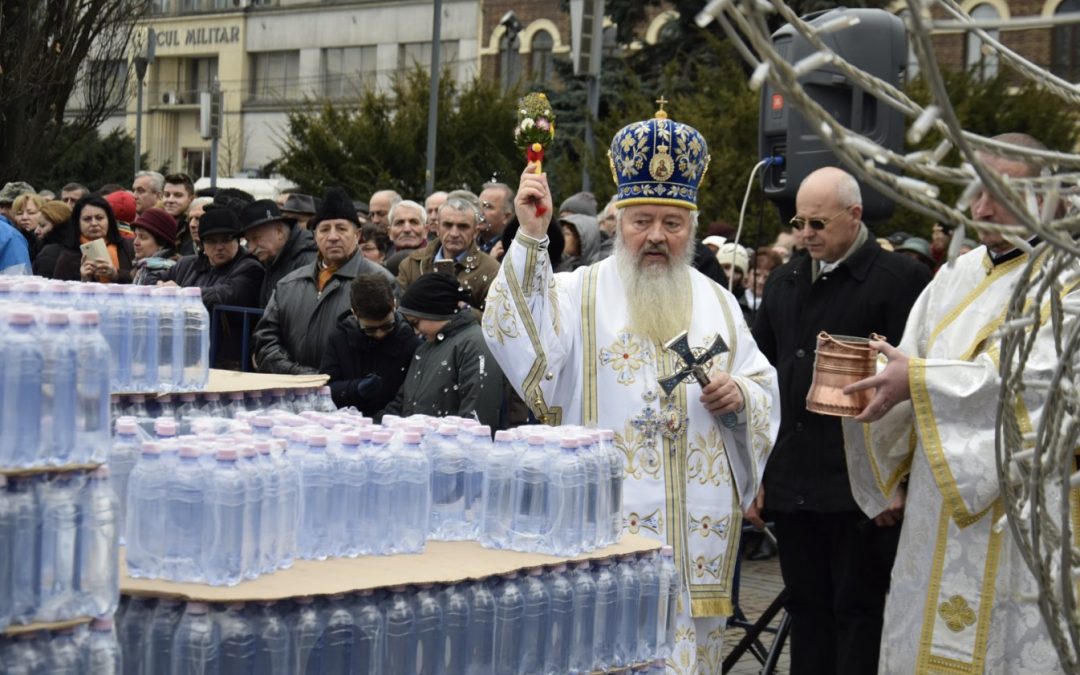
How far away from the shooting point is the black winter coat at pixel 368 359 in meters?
7.76

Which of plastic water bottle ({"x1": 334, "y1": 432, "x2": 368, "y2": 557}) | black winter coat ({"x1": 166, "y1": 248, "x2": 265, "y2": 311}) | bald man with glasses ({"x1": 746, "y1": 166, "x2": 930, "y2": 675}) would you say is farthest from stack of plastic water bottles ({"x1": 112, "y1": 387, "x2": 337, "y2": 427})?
black winter coat ({"x1": 166, "y1": 248, "x2": 265, "y2": 311})

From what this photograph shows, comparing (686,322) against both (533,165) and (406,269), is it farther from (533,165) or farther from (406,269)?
(406,269)

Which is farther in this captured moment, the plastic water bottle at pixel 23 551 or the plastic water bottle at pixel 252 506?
the plastic water bottle at pixel 252 506

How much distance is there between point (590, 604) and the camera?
4.29 m

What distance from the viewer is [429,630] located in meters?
3.92

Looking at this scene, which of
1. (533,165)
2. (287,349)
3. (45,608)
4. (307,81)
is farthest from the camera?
(307,81)

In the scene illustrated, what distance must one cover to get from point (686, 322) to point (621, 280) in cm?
29

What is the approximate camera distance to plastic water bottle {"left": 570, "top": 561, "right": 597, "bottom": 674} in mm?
4250

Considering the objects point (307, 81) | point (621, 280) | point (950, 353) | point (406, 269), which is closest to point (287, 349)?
point (406, 269)

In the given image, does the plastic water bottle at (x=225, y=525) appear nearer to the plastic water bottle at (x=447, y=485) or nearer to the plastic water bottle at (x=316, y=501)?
the plastic water bottle at (x=316, y=501)

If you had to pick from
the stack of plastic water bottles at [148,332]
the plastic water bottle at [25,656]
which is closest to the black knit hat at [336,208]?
the stack of plastic water bottles at [148,332]

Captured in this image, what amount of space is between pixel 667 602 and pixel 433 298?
10.1 ft

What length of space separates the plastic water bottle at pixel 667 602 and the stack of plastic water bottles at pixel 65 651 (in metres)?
1.73

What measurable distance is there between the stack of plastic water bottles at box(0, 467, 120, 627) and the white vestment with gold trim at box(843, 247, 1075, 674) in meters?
3.05
